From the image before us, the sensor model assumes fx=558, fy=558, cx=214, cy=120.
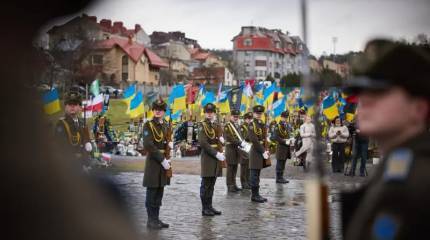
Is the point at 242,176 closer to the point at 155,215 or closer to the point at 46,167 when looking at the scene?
the point at 155,215

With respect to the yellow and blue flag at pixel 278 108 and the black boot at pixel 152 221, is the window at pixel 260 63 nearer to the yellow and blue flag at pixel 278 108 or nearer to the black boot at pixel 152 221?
the yellow and blue flag at pixel 278 108

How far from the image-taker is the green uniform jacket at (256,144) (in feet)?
40.8

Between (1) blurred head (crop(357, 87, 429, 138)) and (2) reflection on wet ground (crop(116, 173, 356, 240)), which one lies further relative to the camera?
(2) reflection on wet ground (crop(116, 173, 356, 240))

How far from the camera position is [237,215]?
10.1 meters

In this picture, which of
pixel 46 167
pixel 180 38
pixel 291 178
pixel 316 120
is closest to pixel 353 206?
pixel 316 120

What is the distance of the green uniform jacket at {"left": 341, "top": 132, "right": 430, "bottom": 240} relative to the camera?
49.1 inches

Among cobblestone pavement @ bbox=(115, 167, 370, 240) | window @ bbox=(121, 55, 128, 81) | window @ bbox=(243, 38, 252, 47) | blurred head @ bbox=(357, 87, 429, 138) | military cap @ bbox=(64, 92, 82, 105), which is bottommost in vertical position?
cobblestone pavement @ bbox=(115, 167, 370, 240)

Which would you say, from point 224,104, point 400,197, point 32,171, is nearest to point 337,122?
point 224,104

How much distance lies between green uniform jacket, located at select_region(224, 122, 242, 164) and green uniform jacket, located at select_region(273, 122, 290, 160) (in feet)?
6.80

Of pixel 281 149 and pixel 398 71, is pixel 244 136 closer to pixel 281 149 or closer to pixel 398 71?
pixel 281 149

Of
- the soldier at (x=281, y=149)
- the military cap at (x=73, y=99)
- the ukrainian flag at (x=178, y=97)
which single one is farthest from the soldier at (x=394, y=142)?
the ukrainian flag at (x=178, y=97)

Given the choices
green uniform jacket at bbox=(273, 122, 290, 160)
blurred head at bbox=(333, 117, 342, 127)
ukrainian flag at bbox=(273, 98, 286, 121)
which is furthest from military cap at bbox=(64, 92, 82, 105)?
ukrainian flag at bbox=(273, 98, 286, 121)

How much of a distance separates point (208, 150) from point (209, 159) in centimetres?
20

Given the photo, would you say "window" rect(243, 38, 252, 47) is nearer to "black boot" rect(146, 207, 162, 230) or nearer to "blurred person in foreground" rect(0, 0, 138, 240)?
"black boot" rect(146, 207, 162, 230)
